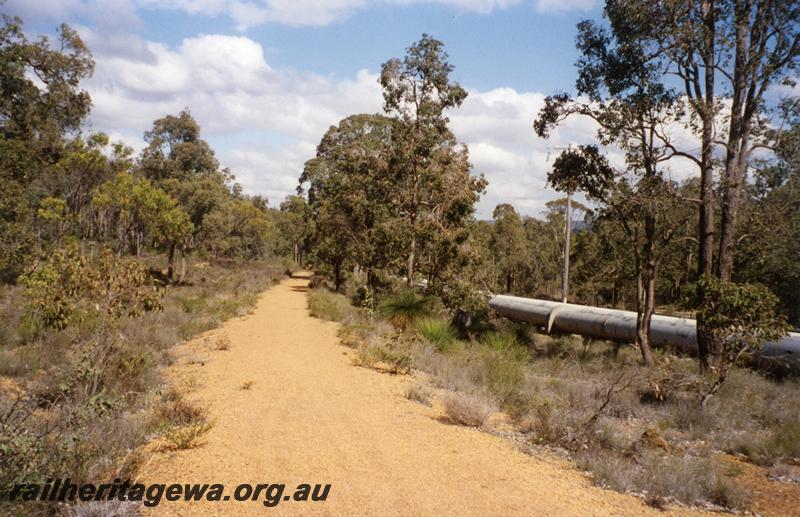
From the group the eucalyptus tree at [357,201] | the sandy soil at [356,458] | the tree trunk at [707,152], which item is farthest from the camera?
the eucalyptus tree at [357,201]

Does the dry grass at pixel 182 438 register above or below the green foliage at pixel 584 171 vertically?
below

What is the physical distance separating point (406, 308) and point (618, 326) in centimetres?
704

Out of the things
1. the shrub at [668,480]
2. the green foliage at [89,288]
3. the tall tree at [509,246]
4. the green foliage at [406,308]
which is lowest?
the shrub at [668,480]

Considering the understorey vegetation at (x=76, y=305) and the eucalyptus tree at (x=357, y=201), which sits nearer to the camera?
the understorey vegetation at (x=76, y=305)

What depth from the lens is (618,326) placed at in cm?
1605

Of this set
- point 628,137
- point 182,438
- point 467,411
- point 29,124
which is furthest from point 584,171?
point 29,124

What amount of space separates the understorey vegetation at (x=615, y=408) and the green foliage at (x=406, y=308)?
46 mm

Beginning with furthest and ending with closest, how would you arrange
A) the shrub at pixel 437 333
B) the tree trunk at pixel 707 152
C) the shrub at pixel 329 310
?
the shrub at pixel 329 310
the shrub at pixel 437 333
the tree trunk at pixel 707 152

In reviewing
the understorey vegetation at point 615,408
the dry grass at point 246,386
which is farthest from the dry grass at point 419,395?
the dry grass at point 246,386

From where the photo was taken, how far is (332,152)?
36.5m

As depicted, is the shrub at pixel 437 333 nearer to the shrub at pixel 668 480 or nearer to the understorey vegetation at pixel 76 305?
the understorey vegetation at pixel 76 305

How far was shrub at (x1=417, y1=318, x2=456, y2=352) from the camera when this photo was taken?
12932mm

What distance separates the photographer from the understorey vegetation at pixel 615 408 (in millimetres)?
5973

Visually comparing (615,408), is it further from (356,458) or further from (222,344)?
(222,344)
